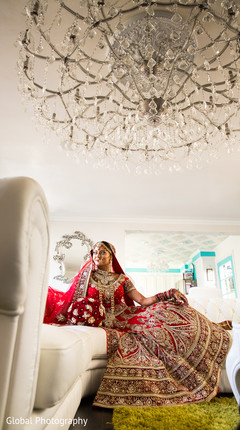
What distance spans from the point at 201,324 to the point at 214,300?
1.17 metres

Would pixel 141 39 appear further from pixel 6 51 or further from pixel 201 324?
pixel 201 324

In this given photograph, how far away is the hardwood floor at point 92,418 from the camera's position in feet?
3.63

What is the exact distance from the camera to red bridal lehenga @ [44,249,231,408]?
1400 millimetres

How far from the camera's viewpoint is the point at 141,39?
1918 millimetres

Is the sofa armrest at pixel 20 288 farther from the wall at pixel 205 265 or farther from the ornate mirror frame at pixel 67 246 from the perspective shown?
the wall at pixel 205 265

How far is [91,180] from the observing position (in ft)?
14.5

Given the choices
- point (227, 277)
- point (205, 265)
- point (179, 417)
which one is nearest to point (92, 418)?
point (179, 417)

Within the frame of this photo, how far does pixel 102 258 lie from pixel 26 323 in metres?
2.04

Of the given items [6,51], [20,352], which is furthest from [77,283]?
[6,51]

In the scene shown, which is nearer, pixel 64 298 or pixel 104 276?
pixel 64 298

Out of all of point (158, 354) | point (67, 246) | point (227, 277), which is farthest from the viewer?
point (227, 277)

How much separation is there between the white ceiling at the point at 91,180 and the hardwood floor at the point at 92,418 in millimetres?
2524

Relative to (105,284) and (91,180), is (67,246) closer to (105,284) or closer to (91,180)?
(91,180)

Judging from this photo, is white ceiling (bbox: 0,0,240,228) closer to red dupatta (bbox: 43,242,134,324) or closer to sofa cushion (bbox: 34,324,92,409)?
red dupatta (bbox: 43,242,134,324)
